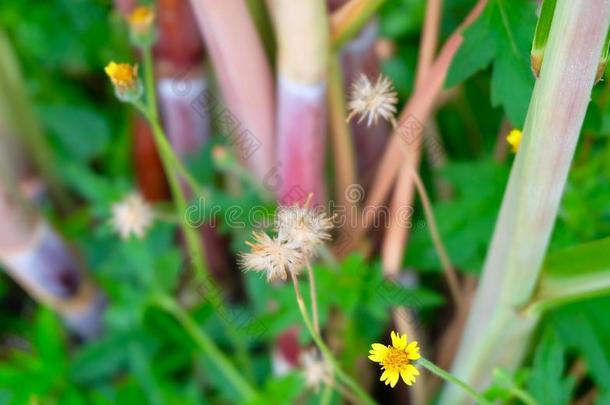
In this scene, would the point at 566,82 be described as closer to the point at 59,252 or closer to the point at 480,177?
the point at 480,177

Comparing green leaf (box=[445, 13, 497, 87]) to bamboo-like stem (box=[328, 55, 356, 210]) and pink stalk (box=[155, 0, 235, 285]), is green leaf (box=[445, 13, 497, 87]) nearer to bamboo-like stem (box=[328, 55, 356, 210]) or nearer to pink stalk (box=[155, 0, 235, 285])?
bamboo-like stem (box=[328, 55, 356, 210])

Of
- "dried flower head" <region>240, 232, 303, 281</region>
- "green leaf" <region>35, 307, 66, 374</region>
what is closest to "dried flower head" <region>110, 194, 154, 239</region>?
"green leaf" <region>35, 307, 66, 374</region>

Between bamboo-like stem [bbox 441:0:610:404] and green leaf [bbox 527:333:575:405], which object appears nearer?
bamboo-like stem [bbox 441:0:610:404]

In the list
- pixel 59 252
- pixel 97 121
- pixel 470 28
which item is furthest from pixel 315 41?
pixel 97 121

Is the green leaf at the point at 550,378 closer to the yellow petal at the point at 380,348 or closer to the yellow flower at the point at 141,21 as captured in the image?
the yellow petal at the point at 380,348

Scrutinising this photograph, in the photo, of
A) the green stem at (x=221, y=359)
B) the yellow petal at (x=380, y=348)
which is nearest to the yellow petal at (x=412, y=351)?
the yellow petal at (x=380, y=348)
